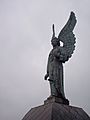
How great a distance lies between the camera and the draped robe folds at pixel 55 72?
54.2ft

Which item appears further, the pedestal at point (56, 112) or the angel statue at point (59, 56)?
the angel statue at point (59, 56)

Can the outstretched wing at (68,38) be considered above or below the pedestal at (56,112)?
above

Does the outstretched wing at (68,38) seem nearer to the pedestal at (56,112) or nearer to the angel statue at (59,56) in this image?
the angel statue at (59,56)

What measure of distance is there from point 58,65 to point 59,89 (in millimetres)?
1344

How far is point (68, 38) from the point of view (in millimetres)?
17375

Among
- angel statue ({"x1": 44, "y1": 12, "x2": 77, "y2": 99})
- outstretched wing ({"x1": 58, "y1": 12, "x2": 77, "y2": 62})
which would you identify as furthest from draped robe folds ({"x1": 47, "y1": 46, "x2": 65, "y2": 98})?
outstretched wing ({"x1": 58, "y1": 12, "x2": 77, "y2": 62})

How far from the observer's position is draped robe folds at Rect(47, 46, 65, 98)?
16.5 meters

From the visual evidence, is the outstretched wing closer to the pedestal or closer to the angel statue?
the angel statue

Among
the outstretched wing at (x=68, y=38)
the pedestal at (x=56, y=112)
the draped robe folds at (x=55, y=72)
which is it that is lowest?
the pedestal at (x=56, y=112)

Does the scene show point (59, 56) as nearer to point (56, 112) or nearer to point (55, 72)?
point (55, 72)

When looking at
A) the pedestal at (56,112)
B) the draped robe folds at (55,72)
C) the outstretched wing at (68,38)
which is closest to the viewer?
the pedestal at (56,112)

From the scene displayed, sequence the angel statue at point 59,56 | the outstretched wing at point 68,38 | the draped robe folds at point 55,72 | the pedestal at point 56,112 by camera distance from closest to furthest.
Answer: the pedestal at point 56,112 → the draped robe folds at point 55,72 → the angel statue at point 59,56 → the outstretched wing at point 68,38

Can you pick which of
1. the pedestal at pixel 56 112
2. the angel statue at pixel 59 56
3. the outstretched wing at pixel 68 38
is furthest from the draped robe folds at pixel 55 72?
the pedestal at pixel 56 112

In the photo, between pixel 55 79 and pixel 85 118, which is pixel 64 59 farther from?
pixel 85 118
